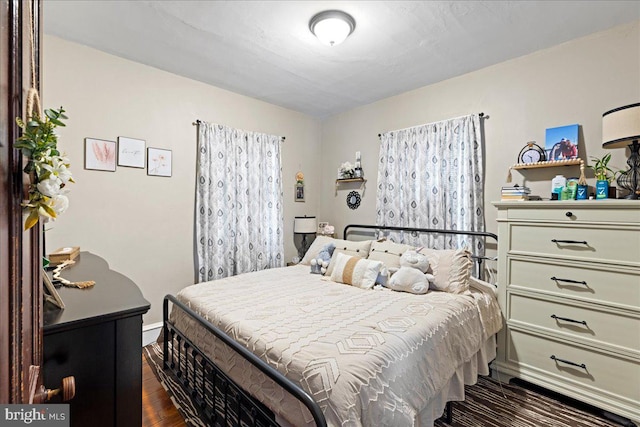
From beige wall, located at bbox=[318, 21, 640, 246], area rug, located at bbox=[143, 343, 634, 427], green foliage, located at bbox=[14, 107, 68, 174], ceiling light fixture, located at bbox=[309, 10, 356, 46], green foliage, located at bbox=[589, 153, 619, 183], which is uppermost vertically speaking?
ceiling light fixture, located at bbox=[309, 10, 356, 46]

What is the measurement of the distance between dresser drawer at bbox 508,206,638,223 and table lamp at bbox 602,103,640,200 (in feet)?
0.66

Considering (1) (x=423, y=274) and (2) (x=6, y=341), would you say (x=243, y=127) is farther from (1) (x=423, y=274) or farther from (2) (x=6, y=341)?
(2) (x=6, y=341)

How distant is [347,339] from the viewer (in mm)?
1572

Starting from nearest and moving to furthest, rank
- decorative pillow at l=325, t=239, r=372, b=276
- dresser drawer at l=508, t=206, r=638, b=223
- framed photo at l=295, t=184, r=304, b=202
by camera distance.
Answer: dresser drawer at l=508, t=206, r=638, b=223, decorative pillow at l=325, t=239, r=372, b=276, framed photo at l=295, t=184, r=304, b=202

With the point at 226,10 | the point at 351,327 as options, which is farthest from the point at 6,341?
the point at 226,10

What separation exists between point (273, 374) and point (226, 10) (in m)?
2.27

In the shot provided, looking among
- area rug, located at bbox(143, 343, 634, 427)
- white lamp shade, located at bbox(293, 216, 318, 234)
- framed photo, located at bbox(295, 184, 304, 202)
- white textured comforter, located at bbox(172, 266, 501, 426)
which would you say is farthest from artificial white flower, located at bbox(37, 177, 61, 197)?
framed photo, located at bbox(295, 184, 304, 202)

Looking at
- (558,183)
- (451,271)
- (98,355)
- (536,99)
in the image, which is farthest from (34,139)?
(536,99)

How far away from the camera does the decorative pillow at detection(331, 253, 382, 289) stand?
2.62 m

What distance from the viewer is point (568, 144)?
2438mm

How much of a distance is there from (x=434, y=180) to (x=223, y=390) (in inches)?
107

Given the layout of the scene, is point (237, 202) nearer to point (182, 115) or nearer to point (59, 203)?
point (182, 115)

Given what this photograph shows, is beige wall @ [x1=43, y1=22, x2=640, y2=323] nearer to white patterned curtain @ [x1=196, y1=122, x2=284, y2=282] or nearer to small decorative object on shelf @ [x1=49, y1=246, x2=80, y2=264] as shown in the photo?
white patterned curtain @ [x1=196, y1=122, x2=284, y2=282]

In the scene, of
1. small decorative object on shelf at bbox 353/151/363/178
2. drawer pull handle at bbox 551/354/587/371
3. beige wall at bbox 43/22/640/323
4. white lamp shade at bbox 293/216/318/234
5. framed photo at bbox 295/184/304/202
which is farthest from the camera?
framed photo at bbox 295/184/304/202
